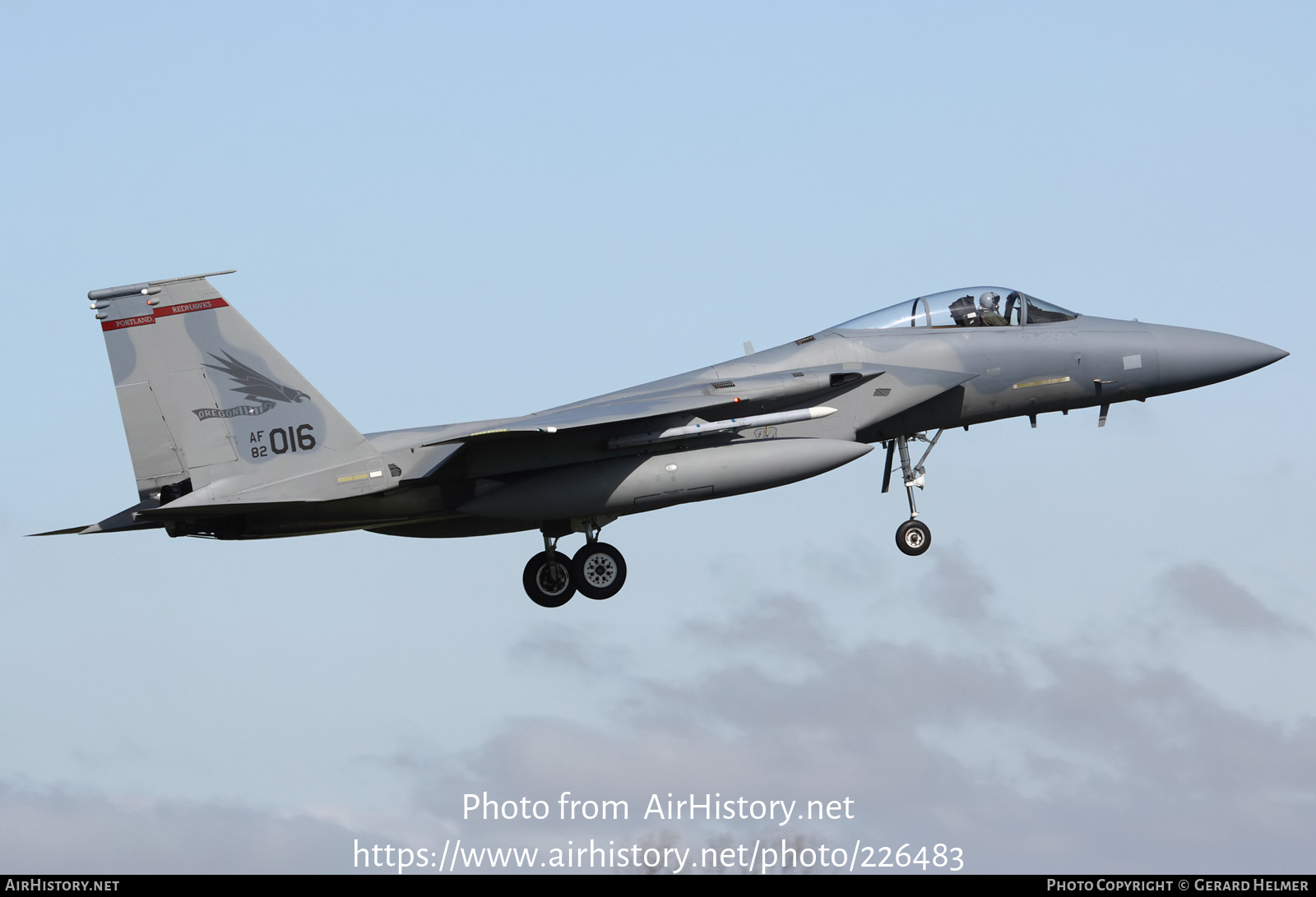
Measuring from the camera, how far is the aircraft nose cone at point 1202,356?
23109mm

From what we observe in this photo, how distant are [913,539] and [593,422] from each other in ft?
17.6

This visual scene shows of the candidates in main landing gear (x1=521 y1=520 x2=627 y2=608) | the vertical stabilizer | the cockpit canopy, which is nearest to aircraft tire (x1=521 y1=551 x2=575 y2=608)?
main landing gear (x1=521 y1=520 x2=627 y2=608)

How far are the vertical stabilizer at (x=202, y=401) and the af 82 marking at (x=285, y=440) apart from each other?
1 cm

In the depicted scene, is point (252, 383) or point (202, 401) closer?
point (202, 401)

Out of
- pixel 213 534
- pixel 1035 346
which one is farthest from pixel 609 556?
pixel 1035 346

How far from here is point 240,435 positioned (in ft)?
66.0

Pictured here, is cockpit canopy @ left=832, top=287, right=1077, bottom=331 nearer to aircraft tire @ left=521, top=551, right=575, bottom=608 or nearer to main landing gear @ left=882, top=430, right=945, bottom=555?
main landing gear @ left=882, top=430, right=945, bottom=555

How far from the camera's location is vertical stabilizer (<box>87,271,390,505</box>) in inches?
785

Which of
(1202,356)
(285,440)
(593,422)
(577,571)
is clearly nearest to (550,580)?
(577,571)

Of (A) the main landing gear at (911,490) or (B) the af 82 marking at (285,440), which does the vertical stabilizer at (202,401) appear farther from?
(A) the main landing gear at (911,490)

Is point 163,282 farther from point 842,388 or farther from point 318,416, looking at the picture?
point 842,388

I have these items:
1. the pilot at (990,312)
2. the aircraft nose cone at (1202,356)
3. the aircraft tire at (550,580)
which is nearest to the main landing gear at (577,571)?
the aircraft tire at (550,580)

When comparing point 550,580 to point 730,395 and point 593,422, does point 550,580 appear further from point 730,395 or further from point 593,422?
point 730,395

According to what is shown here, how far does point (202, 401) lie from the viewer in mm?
20062
